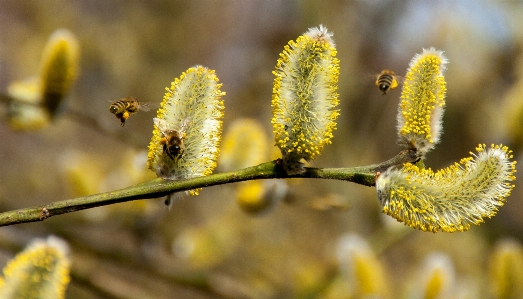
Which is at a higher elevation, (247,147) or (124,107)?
(247,147)

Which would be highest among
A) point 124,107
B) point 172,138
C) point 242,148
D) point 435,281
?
point 242,148

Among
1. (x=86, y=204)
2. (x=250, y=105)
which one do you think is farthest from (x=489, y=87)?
(x=86, y=204)

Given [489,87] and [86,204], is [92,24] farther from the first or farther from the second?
[86,204]

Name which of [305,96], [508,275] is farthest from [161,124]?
[508,275]

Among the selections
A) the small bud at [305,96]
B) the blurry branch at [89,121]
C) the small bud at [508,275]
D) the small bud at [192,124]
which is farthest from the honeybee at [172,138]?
the small bud at [508,275]

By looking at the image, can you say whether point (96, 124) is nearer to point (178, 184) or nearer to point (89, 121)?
point (89, 121)

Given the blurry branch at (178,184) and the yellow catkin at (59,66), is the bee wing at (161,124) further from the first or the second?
the yellow catkin at (59,66)
